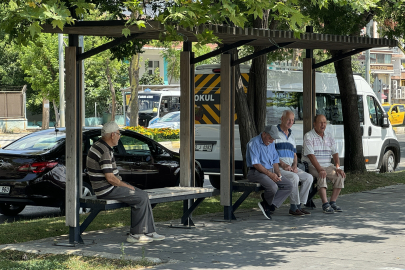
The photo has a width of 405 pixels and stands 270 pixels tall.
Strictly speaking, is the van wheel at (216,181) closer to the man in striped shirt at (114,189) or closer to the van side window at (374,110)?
the van side window at (374,110)

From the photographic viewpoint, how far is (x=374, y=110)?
639 inches

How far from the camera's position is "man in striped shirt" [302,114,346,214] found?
1012cm

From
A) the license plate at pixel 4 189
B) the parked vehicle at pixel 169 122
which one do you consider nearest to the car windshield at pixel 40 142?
the license plate at pixel 4 189

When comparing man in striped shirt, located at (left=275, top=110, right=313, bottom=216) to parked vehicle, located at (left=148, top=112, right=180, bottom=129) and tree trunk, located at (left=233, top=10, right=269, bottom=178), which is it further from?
parked vehicle, located at (left=148, top=112, right=180, bottom=129)

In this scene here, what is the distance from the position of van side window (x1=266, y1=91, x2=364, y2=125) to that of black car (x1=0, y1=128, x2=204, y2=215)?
3.58 m

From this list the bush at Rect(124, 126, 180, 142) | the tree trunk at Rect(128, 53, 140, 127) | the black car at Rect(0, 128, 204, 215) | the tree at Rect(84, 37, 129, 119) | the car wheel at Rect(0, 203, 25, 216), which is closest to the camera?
the black car at Rect(0, 128, 204, 215)

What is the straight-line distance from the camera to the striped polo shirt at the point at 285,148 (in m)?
9.92

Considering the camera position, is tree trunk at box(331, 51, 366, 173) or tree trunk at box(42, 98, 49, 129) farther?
tree trunk at box(42, 98, 49, 129)

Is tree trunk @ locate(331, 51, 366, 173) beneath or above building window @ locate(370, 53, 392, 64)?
beneath

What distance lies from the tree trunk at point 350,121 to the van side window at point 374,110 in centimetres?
204

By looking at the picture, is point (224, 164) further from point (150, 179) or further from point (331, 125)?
point (331, 125)

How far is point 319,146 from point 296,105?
14.6ft

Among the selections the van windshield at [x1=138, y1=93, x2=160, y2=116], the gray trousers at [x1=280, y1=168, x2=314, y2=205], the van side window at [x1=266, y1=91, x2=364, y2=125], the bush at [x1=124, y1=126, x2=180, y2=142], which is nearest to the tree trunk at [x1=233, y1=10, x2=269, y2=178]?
the gray trousers at [x1=280, y1=168, x2=314, y2=205]

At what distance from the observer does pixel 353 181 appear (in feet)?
44.5
